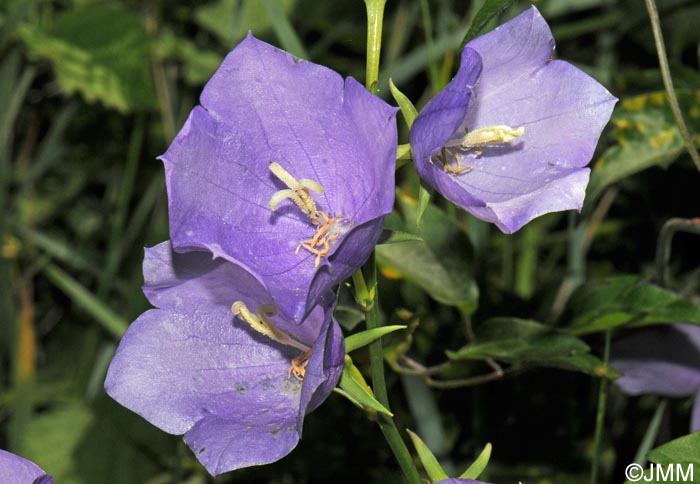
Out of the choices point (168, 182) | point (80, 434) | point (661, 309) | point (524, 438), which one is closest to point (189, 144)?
point (168, 182)

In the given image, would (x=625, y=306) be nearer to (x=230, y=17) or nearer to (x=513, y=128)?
(x=513, y=128)

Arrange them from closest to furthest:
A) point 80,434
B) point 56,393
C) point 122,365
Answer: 1. point 122,365
2. point 80,434
3. point 56,393

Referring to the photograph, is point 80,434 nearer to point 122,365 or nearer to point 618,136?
point 122,365


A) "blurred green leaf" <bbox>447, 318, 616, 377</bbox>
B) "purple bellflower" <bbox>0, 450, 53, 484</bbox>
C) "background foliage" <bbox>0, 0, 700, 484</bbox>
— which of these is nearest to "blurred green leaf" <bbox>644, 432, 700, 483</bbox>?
"background foliage" <bbox>0, 0, 700, 484</bbox>

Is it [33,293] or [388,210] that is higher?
[388,210]

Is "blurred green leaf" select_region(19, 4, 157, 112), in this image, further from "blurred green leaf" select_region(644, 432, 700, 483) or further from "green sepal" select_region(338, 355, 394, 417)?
"blurred green leaf" select_region(644, 432, 700, 483)

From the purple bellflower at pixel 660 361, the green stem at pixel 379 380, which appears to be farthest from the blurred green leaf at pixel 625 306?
the green stem at pixel 379 380

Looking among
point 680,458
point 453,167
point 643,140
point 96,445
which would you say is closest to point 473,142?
point 453,167
